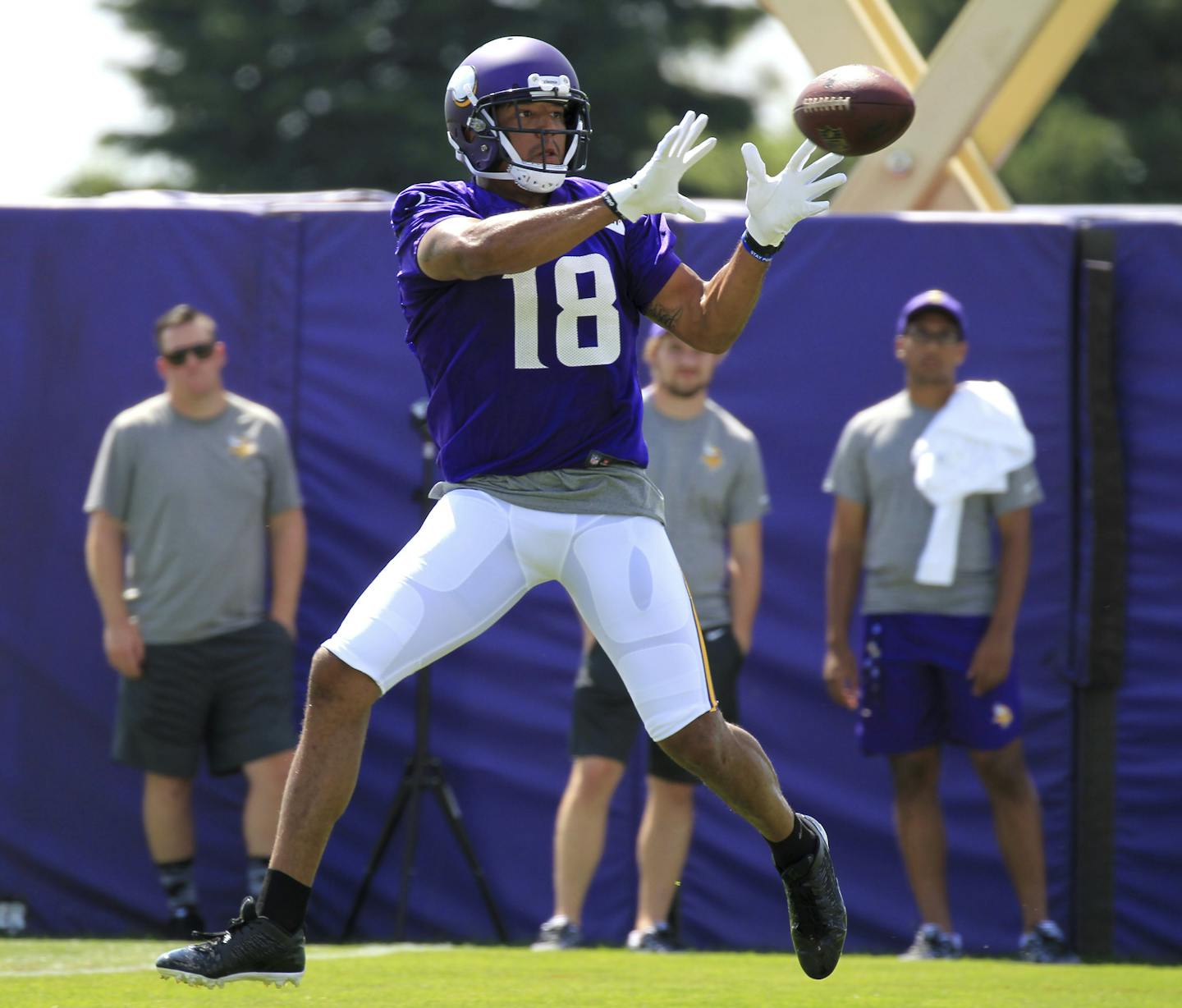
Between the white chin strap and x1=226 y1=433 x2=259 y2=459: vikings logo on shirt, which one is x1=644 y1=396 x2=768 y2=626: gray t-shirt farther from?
the white chin strap

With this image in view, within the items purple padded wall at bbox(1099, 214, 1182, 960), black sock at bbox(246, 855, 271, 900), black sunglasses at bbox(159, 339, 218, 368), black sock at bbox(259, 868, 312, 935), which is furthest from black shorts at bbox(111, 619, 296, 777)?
purple padded wall at bbox(1099, 214, 1182, 960)

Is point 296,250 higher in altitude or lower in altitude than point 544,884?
higher

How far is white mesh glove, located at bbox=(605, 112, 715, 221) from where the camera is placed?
4.18m

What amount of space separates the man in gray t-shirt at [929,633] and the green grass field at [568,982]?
37 cm

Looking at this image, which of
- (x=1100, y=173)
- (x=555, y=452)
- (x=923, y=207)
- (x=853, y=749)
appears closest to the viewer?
(x=555, y=452)

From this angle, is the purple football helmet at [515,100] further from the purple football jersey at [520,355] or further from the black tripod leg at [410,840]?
the black tripod leg at [410,840]

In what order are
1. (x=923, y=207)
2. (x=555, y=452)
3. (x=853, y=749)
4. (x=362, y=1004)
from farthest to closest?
(x=923, y=207) < (x=853, y=749) < (x=362, y=1004) < (x=555, y=452)

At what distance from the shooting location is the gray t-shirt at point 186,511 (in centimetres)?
720

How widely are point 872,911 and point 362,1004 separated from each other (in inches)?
115

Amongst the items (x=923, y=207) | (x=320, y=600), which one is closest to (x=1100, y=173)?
(x=923, y=207)

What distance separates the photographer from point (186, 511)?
23.6ft

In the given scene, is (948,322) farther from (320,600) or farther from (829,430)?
(320,600)

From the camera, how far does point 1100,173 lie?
2538cm

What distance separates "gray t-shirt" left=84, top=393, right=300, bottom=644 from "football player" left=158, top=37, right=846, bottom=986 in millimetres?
2762
